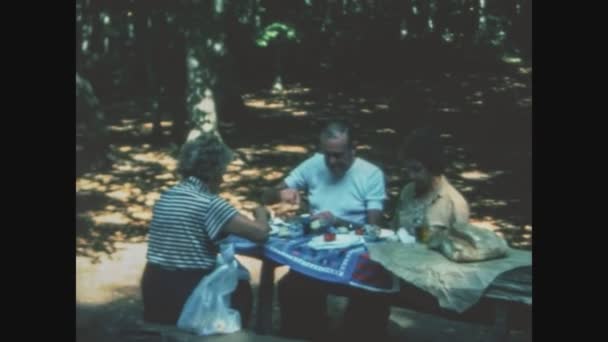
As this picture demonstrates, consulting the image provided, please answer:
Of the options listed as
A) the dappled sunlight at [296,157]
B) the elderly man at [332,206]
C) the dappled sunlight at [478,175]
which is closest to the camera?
the elderly man at [332,206]

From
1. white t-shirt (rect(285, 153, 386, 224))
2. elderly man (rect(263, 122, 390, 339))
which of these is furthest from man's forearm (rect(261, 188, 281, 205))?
white t-shirt (rect(285, 153, 386, 224))

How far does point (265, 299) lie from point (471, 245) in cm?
128

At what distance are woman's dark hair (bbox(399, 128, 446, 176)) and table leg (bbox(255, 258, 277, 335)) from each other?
0.92 metres

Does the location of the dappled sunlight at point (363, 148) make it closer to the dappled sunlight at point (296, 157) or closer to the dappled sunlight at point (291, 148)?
the dappled sunlight at point (296, 157)

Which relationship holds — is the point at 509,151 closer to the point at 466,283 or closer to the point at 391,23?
the point at 391,23

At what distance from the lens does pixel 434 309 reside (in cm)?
462

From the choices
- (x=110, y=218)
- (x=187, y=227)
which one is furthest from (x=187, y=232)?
(x=110, y=218)

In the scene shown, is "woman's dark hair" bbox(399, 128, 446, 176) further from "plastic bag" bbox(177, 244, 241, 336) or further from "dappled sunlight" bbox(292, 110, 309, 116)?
"dappled sunlight" bbox(292, 110, 309, 116)

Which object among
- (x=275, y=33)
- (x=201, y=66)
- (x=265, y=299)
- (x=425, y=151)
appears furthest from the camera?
(x=201, y=66)

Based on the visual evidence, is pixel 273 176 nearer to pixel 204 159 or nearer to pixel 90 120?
pixel 90 120

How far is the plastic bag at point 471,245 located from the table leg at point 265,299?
3.37 ft

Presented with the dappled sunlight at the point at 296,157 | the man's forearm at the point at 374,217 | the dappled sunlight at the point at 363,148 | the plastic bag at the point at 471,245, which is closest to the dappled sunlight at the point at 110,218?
the dappled sunlight at the point at 296,157

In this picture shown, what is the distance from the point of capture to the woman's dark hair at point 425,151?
501 centimetres

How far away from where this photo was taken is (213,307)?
15.0 feet
